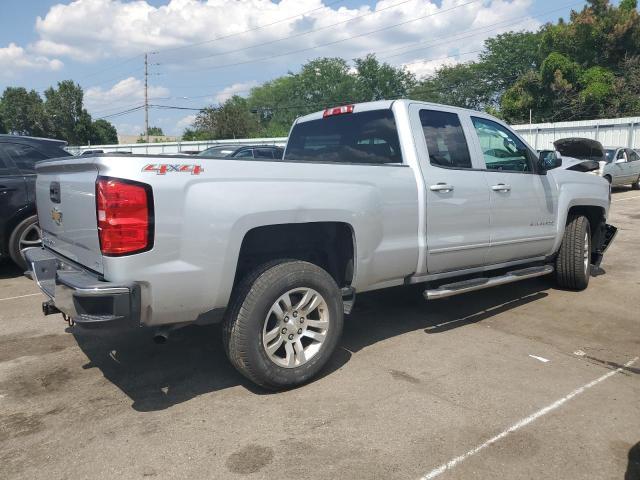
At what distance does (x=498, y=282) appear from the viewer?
16.2ft

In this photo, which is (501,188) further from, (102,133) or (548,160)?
(102,133)

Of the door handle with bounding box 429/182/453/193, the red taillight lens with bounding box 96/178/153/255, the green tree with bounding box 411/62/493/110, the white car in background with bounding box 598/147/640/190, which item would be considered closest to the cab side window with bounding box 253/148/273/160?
the door handle with bounding box 429/182/453/193

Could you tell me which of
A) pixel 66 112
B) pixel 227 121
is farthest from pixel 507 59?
pixel 66 112

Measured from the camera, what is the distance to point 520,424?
10.5ft

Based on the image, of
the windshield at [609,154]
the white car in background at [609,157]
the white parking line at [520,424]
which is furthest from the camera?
the windshield at [609,154]

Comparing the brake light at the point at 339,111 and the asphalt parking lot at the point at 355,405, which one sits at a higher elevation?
the brake light at the point at 339,111

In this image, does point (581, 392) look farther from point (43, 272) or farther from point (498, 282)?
point (43, 272)

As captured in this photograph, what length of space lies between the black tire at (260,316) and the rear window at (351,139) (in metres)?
1.12

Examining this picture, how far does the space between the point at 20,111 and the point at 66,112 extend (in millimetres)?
8078

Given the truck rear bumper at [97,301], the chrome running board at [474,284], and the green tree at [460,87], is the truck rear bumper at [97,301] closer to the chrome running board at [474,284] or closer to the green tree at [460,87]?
the chrome running board at [474,284]

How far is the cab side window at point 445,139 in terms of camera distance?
181 inches

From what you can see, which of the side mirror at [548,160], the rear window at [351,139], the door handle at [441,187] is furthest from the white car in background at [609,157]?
the door handle at [441,187]

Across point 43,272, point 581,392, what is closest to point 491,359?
point 581,392

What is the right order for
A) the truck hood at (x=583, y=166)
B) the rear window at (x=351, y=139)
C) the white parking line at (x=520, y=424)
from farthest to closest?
the truck hood at (x=583, y=166) → the rear window at (x=351, y=139) → the white parking line at (x=520, y=424)
